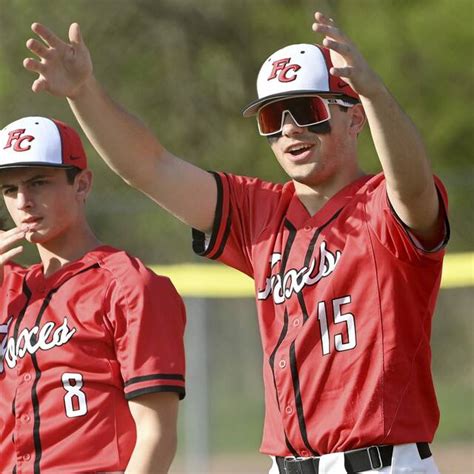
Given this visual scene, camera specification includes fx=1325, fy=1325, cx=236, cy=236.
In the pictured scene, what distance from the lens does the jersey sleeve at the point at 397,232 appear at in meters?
4.21

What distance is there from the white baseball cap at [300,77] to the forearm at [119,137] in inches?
16.3

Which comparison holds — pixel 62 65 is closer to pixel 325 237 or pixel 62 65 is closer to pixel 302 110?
pixel 302 110

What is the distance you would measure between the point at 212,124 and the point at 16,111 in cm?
302

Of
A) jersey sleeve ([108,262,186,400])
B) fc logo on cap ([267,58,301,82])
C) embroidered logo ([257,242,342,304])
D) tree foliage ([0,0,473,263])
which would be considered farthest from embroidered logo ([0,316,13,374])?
tree foliage ([0,0,473,263])

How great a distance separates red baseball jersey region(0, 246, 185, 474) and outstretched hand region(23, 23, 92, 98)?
2.07 ft

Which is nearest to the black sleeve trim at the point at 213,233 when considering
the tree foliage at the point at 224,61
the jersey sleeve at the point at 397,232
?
the jersey sleeve at the point at 397,232

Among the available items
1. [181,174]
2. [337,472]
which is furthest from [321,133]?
[337,472]

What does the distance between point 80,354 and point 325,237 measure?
2.99ft

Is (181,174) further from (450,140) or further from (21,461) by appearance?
(450,140)

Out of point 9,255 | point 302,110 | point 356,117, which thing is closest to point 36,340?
point 9,255

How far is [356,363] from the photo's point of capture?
427 centimetres

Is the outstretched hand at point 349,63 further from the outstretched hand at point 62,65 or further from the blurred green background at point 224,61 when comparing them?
the blurred green background at point 224,61

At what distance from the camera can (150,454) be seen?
14.1ft

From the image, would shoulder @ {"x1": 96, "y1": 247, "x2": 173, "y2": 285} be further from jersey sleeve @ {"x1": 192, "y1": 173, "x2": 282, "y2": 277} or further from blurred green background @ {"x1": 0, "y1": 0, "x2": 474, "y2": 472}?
blurred green background @ {"x1": 0, "y1": 0, "x2": 474, "y2": 472}
